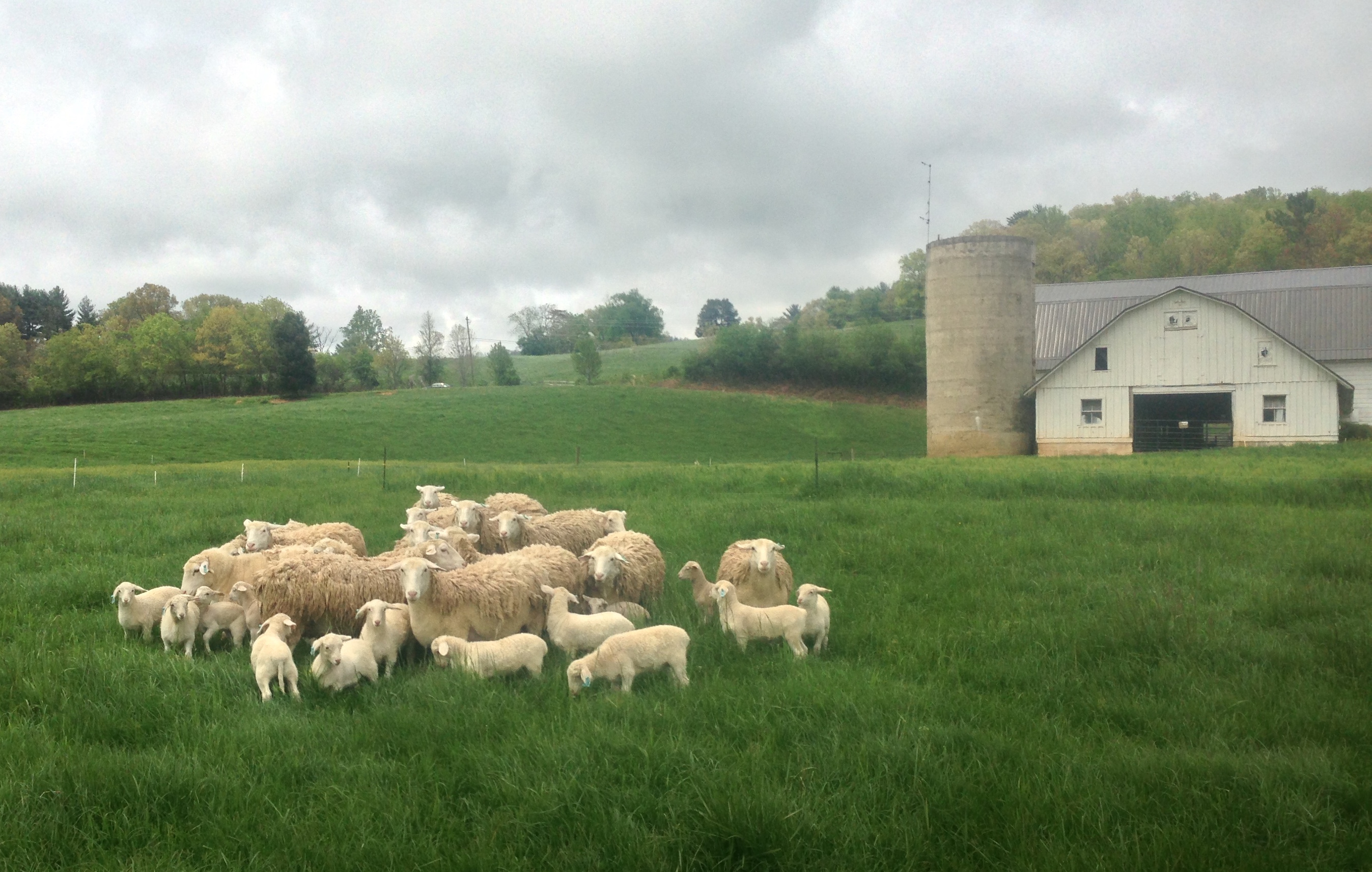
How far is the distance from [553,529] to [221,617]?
4.35m

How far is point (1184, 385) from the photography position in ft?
110

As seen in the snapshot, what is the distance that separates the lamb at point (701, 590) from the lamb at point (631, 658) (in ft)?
6.95

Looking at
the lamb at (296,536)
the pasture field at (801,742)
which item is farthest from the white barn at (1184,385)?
the lamb at (296,536)

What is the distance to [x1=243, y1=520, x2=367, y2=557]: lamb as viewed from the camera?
10.4 metres

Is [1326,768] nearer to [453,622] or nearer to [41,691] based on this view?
[453,622]

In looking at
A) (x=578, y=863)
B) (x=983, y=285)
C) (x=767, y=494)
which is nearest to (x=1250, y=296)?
(x=983, y=285)

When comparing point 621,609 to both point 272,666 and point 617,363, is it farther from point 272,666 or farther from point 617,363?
point 617,363

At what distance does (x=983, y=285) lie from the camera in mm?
36531

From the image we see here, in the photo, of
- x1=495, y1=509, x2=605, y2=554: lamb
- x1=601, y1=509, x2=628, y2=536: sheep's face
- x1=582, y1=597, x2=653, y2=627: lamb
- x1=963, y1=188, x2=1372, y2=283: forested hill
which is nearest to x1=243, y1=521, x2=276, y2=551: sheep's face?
x1=495, y1=509, x2=605, y2=554: lamb

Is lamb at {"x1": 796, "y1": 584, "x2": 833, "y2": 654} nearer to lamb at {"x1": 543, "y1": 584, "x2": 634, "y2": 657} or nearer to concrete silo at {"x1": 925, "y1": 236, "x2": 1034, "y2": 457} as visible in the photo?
lamb at {"x1": 543, "y1": 584, "x2": 634, "y2": 657}

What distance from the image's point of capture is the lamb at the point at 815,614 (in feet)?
24.3

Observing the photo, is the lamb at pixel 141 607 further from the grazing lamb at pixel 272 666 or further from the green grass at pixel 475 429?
the green grass at pixel 475 429

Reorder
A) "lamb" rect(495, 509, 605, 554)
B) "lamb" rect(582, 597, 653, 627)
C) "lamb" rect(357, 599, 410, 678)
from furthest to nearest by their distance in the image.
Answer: "lamb" rect(495, 509, 605, 554), "lamb" rect(582, 597, 653, 627), "lamb" rect(357, 599, 410, 678)

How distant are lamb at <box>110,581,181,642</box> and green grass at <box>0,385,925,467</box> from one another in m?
36.1
